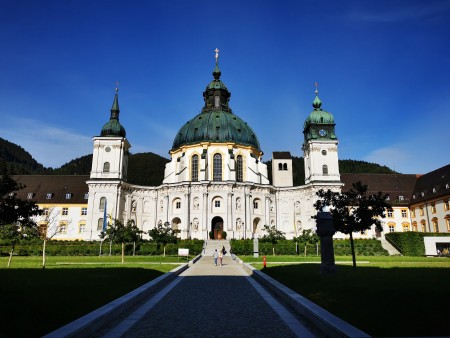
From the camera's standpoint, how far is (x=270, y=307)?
462 inches

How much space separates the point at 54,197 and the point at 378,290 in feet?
242

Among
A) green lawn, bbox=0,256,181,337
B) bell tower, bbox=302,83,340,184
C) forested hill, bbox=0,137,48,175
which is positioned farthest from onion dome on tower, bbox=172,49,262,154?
forested hill, bbox=0,137,48,175

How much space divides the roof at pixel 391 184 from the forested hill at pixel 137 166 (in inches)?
1890

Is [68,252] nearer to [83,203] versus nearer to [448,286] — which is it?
[83,203]

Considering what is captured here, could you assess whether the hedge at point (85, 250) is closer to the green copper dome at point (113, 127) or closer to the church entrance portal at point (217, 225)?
the church entrance portal at point (217, 225)

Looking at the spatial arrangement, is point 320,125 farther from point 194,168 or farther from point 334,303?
point 334,303

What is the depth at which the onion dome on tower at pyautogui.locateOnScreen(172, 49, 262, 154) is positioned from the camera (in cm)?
7431

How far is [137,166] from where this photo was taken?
565 feet

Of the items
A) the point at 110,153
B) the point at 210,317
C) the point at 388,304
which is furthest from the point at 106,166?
the point at 388,304

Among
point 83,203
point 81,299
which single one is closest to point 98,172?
point 83,203

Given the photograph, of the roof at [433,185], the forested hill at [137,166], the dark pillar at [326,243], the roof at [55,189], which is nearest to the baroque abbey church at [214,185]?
the roof at [55,189]

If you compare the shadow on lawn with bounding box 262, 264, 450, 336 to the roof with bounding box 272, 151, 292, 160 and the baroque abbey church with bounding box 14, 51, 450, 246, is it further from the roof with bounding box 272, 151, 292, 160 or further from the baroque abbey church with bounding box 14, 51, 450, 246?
the roof with bounding box 272, 151, 292, 160

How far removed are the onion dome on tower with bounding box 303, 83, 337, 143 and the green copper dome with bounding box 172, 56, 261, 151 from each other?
480 inches

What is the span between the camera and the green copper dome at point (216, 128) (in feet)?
244
